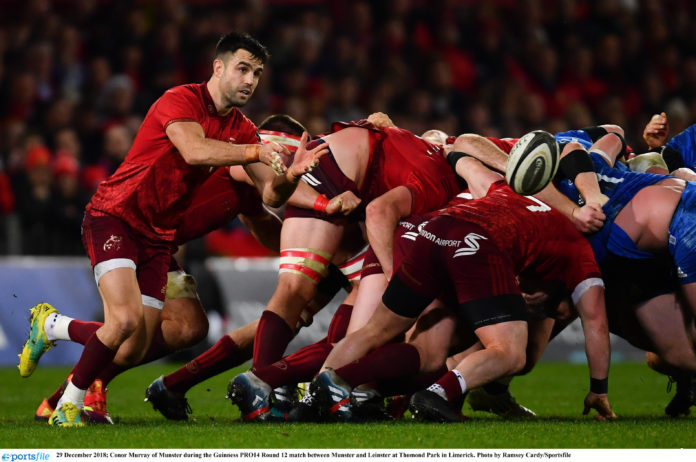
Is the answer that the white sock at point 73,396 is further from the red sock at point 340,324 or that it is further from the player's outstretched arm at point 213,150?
the red sock at point 340,324

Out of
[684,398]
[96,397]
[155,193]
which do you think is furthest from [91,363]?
[684,398]

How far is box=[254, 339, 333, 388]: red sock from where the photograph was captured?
5.41 metres

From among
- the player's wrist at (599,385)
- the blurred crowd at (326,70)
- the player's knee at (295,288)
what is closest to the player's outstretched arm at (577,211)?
the player's wrist at (599,385)

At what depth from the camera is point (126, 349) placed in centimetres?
576

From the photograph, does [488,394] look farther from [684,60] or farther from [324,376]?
[684,60]

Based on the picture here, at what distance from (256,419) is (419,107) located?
780 centimetres

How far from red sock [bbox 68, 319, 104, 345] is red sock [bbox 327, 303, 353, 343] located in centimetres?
127

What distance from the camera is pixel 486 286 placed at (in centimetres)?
502

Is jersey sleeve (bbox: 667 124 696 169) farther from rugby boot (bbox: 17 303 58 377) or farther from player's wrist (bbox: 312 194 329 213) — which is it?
rugby boot (bbox: 17 303 58 377)

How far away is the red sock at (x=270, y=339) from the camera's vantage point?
5598mm

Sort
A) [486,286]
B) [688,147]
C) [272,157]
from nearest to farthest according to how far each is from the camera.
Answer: [486,286] < [272,157] < [688,147]

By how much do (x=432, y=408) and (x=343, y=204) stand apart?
1.18 metres

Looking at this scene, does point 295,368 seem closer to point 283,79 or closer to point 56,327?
point 56,327

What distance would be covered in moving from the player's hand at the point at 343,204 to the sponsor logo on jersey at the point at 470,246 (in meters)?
0.68
